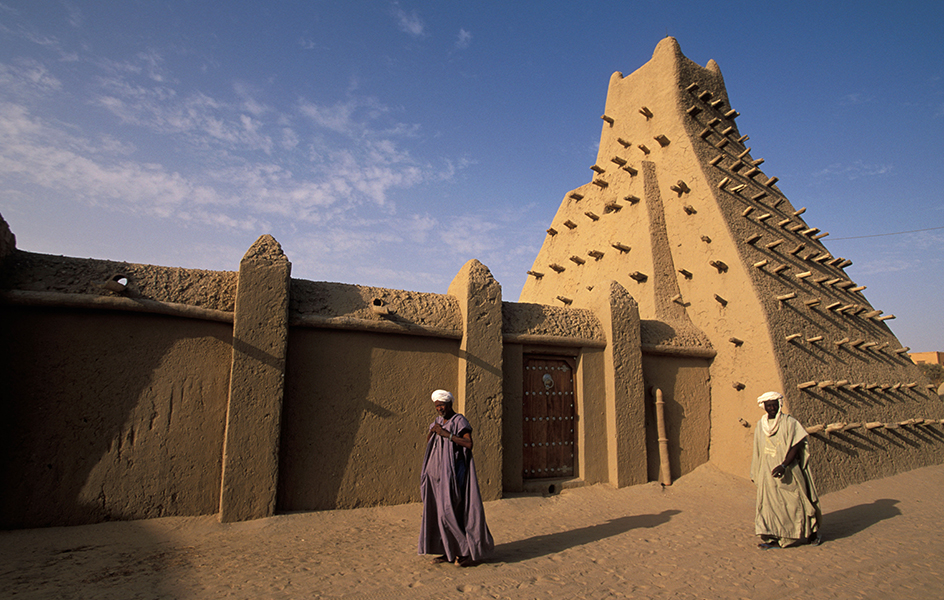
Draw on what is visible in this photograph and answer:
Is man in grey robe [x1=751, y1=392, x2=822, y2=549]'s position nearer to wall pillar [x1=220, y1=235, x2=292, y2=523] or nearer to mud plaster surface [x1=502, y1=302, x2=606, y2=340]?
mud plaster surface [x1=502, y1=302, x2=606, y2=340]

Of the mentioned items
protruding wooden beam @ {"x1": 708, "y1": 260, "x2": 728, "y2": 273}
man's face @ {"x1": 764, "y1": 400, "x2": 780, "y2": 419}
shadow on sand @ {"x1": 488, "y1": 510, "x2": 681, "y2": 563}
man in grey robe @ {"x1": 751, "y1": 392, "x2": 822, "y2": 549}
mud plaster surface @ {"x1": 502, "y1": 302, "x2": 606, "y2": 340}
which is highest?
protruding wooden beam @ {"x1": 708, "y1": 260, "x2": 728, "y2": 273}

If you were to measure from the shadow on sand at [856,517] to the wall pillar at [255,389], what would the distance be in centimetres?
545

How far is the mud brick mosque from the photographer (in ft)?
15.9

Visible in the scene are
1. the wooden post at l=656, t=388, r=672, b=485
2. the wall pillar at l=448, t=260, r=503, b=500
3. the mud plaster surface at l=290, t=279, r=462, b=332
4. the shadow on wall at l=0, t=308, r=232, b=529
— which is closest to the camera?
the shadow on wall at l=0, t=308, r=232, b=529

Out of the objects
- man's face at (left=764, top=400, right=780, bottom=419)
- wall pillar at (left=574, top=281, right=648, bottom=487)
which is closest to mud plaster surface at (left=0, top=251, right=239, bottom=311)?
wall pillar at (left=574, top=281, right=648, bottom=487)

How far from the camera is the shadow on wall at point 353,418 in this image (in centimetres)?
543

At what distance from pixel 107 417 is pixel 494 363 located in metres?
3.88

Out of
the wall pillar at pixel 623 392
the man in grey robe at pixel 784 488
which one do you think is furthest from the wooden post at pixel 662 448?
the man in grey robe at pixel 784 488

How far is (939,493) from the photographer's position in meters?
7.14

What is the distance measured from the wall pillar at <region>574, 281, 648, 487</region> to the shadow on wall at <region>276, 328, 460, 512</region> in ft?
7.71

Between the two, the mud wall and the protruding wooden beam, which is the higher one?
the protruding wooden beam

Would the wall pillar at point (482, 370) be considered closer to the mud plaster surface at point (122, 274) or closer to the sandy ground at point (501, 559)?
the sandy ground at point (501, 559)

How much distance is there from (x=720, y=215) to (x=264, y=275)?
21.9ft

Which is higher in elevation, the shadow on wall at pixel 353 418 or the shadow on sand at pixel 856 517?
the shadow on wall at pixel 353 418
